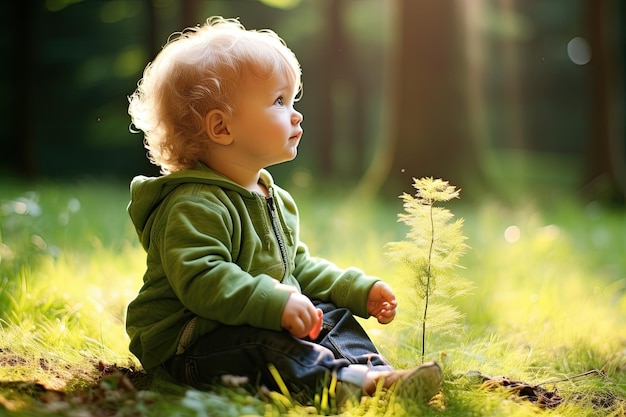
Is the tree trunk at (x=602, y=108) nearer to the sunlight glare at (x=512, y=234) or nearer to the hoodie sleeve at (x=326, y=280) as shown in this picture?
the sunlight glare at (x=512, y=234)

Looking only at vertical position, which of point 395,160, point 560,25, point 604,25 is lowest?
point 395,160

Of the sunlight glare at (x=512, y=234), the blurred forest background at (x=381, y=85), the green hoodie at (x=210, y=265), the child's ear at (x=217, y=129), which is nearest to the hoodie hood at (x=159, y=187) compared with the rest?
the green hoodie at (x=210, y=265)

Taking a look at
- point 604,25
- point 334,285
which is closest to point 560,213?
point 604,25

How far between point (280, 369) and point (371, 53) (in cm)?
2022

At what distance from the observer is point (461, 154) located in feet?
26.2

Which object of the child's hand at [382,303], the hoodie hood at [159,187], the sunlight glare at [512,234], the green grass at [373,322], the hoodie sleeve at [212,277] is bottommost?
the green grass at [373,322]

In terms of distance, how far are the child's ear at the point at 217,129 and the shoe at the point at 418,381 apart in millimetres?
930

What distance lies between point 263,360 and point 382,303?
1.85 ft

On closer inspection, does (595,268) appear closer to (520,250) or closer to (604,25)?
(520,250)

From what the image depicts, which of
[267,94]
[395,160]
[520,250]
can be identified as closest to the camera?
[267,94]

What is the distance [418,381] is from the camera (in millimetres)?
2359

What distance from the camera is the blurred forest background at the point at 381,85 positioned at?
8.13 m

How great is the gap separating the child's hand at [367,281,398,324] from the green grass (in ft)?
0.15

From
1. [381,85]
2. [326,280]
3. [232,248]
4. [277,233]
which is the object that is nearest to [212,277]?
[232,248]
